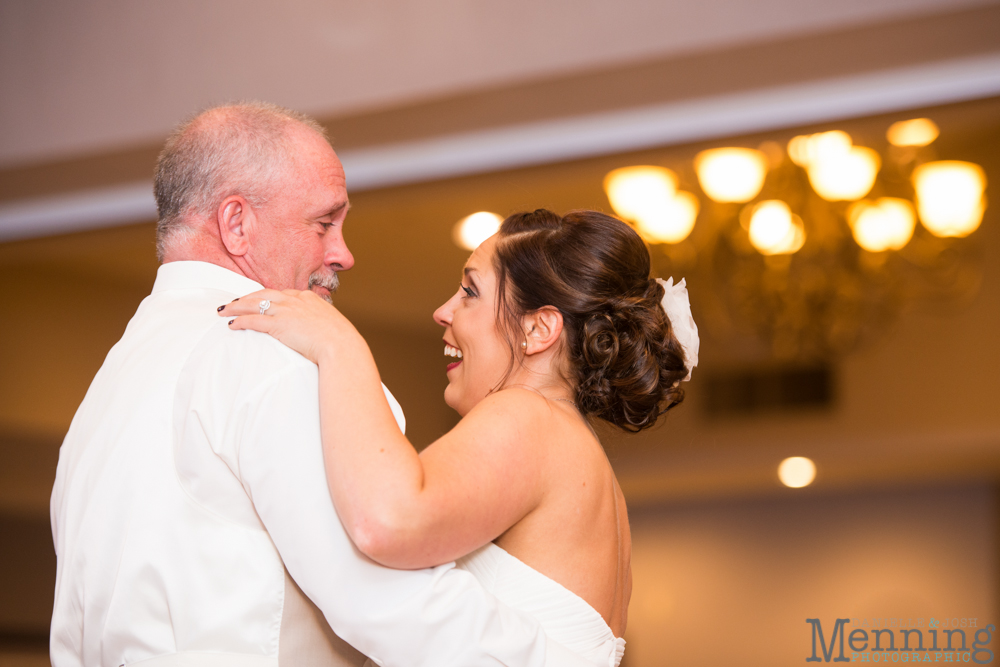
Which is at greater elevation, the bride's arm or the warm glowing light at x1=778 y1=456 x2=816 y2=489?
the warm glowing light at x1=778 y1=456 x2=816 y2=489

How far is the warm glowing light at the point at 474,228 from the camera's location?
4.52 m

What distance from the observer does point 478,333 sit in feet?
5.84

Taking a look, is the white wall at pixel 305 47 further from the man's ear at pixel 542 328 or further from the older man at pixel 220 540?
the older man at pixel 220 540

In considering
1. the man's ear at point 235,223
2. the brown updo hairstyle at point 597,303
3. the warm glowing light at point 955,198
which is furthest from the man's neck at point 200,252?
the warm glowing light at point 955,198

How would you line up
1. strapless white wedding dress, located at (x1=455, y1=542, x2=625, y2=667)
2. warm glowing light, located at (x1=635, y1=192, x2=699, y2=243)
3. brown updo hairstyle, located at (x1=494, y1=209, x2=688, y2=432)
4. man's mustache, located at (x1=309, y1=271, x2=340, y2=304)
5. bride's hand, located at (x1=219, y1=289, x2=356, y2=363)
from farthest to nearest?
warm glowing light, located at (x1=635, y1=192, x2=699, y2=243) → man's mustache, located at (x1=309, y1=271, x2=340, y2=304) → brown updo hairstyle, located at (x1=494, y1=209, x2=688, y2=432) → strapless white wedding dress, located at (x1=455, y1=542, x2=625, y2=667) → bride's hand, located at (x1=219, y1=289, x2=356, y2=363)

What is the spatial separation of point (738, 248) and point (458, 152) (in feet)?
4.78

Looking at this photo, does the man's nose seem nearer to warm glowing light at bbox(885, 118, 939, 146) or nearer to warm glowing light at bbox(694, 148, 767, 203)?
warm glowing light at bbox(694, 148, 767, 203)

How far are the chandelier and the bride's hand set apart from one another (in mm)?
2744

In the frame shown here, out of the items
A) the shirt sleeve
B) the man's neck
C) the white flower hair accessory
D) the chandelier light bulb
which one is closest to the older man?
the shirt sleeve

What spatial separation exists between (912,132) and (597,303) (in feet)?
8.95

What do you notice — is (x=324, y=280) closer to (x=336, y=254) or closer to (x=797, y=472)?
(x=336, y=254)

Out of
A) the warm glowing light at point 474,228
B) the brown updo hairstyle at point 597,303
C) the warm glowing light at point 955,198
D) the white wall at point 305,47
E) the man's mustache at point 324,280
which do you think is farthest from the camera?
the warm glowing light at point 474,228

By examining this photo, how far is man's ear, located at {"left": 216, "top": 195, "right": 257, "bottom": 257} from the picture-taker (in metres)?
1.64

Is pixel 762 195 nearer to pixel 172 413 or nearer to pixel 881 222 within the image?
pixel 881 222
